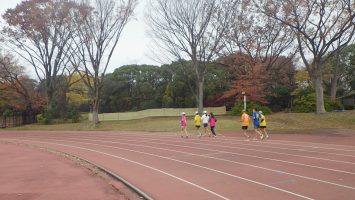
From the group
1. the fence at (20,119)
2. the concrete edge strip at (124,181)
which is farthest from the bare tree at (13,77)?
the concrete edge strip at (124,181)

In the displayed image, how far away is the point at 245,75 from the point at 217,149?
1001 inches

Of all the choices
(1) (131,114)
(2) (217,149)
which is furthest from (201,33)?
(2) (217,149)

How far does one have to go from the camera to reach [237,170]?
1179 cm

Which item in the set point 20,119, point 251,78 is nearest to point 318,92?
point 251,78

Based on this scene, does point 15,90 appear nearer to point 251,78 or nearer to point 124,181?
point 251,78

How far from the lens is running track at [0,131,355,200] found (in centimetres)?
887

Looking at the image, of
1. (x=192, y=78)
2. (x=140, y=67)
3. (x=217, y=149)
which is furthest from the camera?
(x=140, y=67)

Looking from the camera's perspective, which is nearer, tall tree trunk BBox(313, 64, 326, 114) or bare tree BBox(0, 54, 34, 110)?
tall tree trunk BBox(313, 64, 326, 114)

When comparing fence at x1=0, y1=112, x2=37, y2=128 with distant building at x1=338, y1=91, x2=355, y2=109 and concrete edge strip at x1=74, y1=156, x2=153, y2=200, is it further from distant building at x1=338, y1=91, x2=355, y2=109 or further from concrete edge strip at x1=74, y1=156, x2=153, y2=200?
distant building at x1=338, y1=91, x2=355, y2=109

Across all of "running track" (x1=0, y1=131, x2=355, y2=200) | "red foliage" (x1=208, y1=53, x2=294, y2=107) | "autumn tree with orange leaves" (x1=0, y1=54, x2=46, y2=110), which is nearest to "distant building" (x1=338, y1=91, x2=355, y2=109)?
"red foliage" (x1=208, y1=53, x2=294, y2=107)

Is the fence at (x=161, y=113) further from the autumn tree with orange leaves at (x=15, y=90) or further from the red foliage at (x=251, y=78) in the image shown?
the autumn tree with orange leaves at (x=15, y=90)

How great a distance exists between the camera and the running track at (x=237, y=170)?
887 cm

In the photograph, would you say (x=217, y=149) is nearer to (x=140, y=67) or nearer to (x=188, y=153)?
(x=188, y=153)

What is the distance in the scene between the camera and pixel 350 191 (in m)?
8.59
